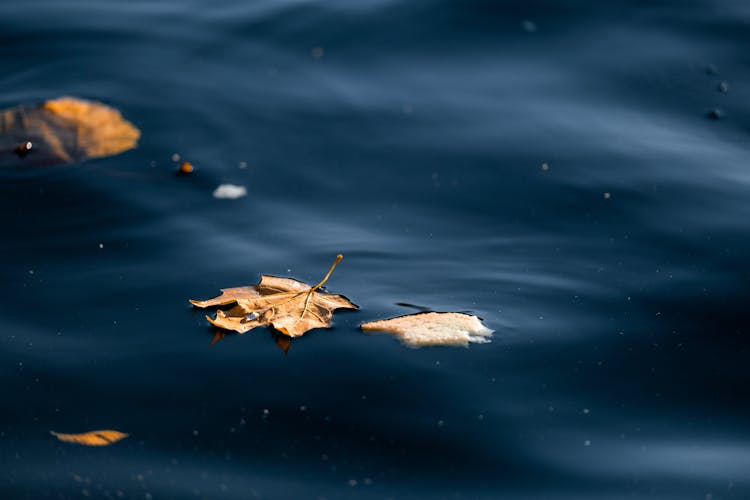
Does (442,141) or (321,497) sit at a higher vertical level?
(442,141)

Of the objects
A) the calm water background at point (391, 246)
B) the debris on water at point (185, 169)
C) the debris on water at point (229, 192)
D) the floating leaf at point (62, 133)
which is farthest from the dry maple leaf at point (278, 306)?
the floating leaf at point (62, 133)

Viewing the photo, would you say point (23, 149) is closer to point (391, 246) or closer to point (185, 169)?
point (185, 169)

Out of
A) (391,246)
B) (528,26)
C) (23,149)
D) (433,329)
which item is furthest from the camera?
(528,26)

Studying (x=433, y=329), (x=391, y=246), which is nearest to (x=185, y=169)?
(x=391, y=246)

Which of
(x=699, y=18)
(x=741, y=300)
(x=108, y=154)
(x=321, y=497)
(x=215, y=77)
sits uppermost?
(x=699, y=18)

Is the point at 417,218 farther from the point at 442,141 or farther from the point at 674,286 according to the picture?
the point at 674,286

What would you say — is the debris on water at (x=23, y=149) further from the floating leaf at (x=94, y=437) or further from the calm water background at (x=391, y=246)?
the floating leaf at (x=94, y=437)

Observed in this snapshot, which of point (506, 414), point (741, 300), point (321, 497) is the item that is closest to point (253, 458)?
point (321, 497)

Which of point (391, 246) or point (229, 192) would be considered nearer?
point (391, 246)
